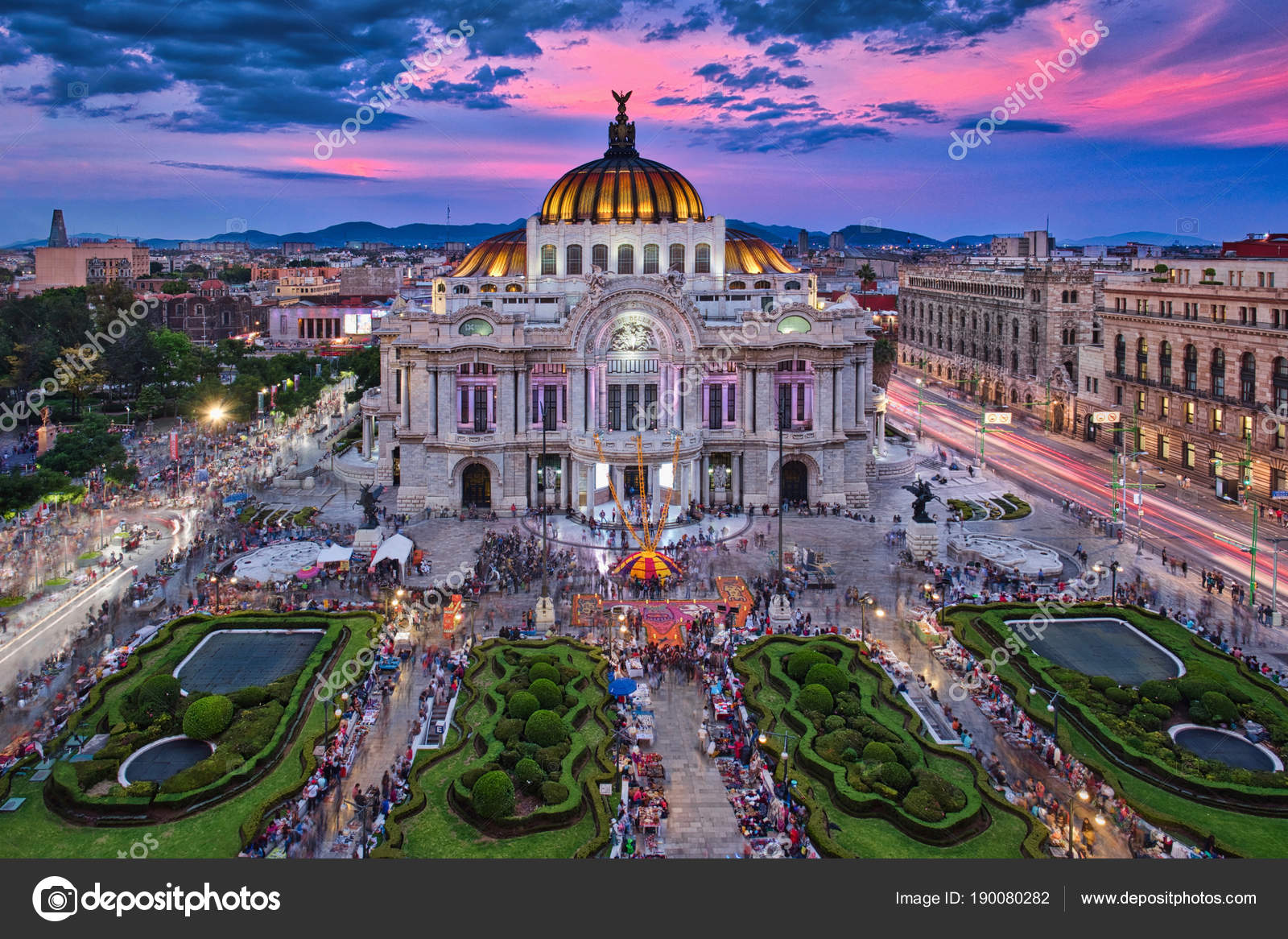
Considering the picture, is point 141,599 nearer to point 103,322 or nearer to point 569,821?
point 569,821

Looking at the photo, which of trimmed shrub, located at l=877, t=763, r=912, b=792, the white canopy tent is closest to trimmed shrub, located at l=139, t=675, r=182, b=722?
the white canopy tent

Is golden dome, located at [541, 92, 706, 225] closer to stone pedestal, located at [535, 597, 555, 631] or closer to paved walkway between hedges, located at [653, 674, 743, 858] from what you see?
stone pedestal, located at [535, 597, 555, 631]

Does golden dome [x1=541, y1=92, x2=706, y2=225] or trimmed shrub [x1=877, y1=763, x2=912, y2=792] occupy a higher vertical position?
golden dome [x1=541, y1=92, x2=706, y2=225]

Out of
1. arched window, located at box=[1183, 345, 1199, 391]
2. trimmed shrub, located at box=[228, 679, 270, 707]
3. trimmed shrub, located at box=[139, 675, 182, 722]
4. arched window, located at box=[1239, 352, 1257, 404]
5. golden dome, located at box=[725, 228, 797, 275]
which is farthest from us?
golden dome, located at box=[725, 228, 797, 275]

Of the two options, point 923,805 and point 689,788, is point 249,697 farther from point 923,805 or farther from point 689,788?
point 923,805

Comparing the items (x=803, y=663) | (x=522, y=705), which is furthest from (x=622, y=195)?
(x=522, y=705)
